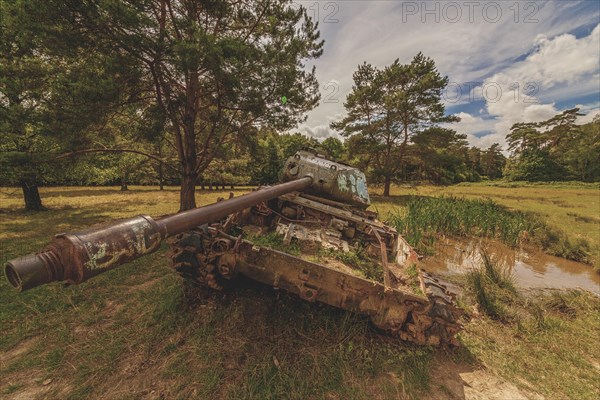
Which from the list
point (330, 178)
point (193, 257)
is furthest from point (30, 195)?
point (330, 178)

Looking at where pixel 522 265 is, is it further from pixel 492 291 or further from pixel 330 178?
pixel 330 178

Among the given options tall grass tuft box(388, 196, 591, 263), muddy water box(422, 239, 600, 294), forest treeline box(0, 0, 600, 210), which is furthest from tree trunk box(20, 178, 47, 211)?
muddy water box(422, 239, 600, 294)

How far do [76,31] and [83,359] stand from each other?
7453mm

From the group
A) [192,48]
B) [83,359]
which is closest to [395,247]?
[83,359]

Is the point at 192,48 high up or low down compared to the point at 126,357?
up

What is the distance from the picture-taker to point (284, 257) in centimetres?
326

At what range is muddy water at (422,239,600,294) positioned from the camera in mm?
7781

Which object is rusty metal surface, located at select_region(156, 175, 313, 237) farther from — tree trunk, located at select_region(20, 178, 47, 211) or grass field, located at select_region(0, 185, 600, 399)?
tree trunk, located at select_region(20, 178, 47, 211)

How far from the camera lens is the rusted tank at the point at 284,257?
1495mm

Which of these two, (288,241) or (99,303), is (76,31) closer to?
(99,303)

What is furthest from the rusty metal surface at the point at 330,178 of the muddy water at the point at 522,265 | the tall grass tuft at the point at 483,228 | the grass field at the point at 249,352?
the tall grass tuft at the point at 483,228

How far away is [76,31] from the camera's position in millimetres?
6680

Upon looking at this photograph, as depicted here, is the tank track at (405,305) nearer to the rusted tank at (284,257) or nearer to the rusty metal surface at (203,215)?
the rusted tank at (284,257)

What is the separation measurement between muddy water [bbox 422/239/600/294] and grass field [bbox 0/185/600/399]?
2.88 metres
